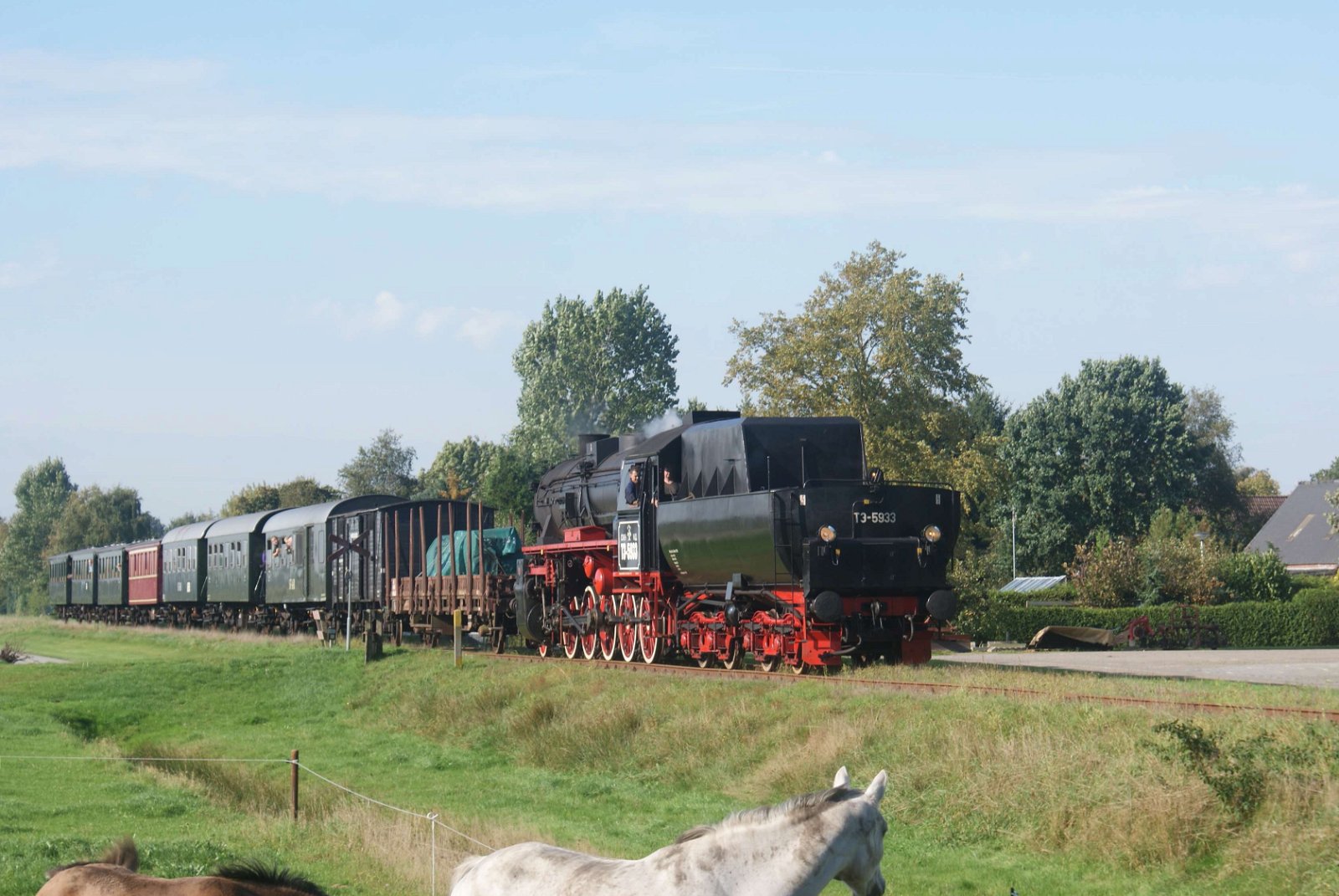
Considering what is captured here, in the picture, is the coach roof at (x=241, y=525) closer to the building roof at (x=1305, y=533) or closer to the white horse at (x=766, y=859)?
the white horse at (x=766, y=859)

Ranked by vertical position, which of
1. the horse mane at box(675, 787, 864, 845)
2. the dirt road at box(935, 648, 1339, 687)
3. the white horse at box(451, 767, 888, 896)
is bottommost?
the dirt road at box(935, 648, 1339, 687)

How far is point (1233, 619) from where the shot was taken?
44.0 meters

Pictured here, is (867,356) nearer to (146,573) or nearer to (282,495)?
(146,573)

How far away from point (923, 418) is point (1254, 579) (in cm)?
1274

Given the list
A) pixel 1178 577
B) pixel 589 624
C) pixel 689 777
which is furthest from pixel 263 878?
pixel 1178 577

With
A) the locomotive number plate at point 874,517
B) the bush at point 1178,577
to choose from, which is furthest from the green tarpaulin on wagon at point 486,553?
the bush at point 1178,577

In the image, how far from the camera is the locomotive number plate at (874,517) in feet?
69.2

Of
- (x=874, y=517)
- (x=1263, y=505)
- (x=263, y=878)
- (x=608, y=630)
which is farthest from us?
(x=1263, y=505)

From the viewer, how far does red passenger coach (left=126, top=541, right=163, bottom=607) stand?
60.9 meters

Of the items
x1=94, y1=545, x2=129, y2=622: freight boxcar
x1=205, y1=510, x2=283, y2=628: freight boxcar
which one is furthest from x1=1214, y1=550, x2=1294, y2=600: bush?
x1=94, y1=545, x2=129, y2=622: freight boxcar

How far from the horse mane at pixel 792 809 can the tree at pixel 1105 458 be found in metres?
65.0

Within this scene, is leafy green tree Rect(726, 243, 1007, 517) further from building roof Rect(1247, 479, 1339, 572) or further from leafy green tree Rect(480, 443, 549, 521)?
building roof Rect(1247, 479, 1339, 572)

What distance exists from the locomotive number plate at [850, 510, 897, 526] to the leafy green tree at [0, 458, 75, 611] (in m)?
102

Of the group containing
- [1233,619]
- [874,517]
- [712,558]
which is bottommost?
[1233,619]
